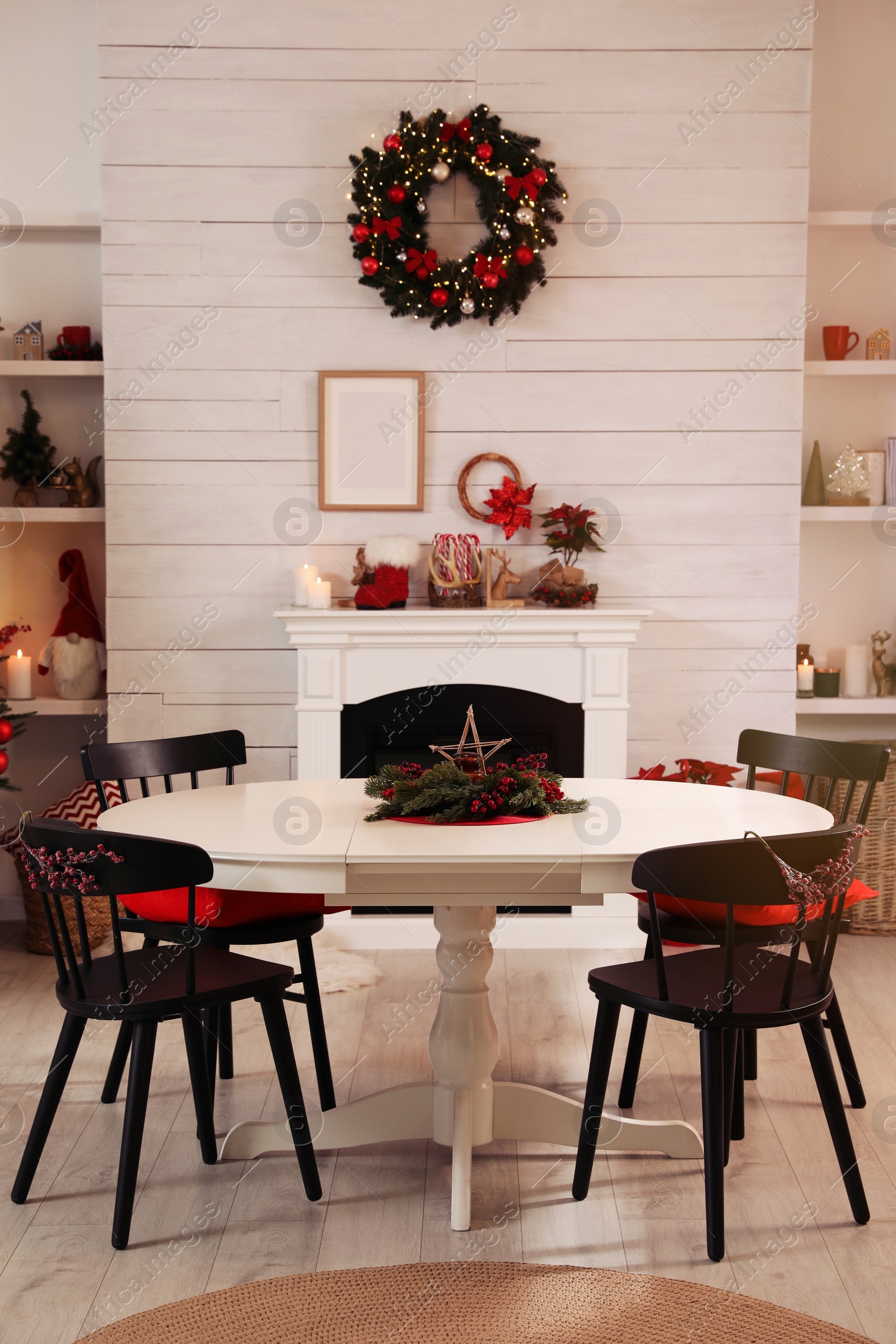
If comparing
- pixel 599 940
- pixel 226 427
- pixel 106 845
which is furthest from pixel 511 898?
pixel 226 427

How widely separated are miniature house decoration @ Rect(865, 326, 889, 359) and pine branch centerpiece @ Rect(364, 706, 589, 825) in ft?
8.28

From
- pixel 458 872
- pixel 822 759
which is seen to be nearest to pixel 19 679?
pixel 458 872

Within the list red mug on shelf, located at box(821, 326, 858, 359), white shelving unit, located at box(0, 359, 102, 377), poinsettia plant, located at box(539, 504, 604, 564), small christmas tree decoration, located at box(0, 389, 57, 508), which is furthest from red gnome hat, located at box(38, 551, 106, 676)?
red mug on shelf, located at box(821, 326, 858, 359)

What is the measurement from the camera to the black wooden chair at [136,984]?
1863 millimetres

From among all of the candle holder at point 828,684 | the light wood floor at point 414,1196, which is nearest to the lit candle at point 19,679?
the light wood floor at point 414,1196

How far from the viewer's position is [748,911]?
2283mm

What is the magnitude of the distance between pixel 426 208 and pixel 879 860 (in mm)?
2734

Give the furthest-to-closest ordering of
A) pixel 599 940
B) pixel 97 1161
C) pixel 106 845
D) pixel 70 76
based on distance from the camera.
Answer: pixel 70 76, pixel 599 940, pixel 97 1161, pixel 106 845

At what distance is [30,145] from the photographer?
4.02 metres

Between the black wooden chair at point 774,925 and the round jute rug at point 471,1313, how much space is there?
55 cm

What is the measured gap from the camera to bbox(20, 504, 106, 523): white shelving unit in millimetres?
3883

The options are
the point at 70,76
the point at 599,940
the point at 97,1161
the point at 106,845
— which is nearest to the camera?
the point at 106,845

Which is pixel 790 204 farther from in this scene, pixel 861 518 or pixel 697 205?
pixel 861 518

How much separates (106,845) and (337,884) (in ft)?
1.30
